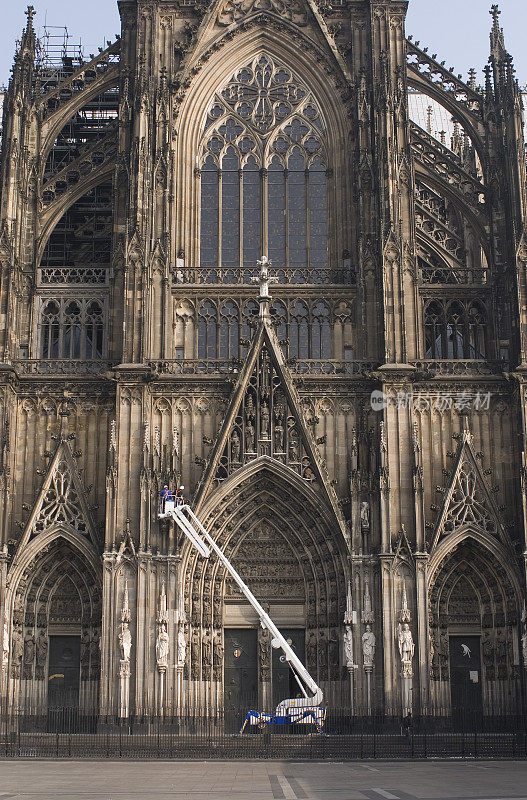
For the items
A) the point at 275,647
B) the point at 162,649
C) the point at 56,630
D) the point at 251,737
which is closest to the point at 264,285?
the point at 275,647

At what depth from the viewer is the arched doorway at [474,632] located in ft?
125

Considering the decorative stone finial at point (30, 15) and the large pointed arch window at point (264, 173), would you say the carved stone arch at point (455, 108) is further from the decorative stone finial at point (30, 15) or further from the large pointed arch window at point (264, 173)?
the decorative stone finial at point (30, 15)

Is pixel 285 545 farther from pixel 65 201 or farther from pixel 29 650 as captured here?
pixel 65 201

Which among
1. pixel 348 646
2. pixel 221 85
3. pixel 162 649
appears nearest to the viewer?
pixel 162 649

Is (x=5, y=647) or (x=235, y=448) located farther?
(x=235, y=448)

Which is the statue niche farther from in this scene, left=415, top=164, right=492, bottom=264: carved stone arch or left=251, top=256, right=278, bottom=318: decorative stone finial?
left=415, top=164, right=492, bottom=264: carved stone arch

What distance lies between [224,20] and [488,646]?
2601 centimetres

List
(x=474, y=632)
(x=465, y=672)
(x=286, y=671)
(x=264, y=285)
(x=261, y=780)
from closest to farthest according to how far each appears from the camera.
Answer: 1. (x=261, y=780)
2. (x=465, y=672)
3. (x=474, y=632)
4. (x=286, y=671)
5. (x=264, y=285)

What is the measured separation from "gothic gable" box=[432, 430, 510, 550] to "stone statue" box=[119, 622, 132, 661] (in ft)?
34.4

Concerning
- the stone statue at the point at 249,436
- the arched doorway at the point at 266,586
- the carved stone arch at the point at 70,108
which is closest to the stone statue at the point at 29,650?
the arched doorway at the point at 266,586

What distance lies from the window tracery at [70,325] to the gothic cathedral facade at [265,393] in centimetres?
10

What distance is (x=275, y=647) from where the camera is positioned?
38094 millimetres

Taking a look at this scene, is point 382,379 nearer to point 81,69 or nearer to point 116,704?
point 116,704

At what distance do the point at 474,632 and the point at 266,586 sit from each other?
730 cm
